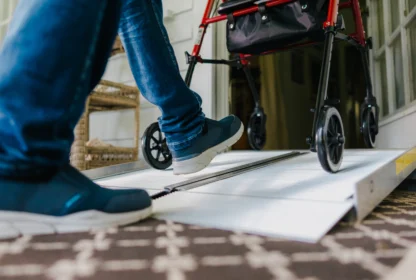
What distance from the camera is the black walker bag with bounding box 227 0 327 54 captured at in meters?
1.31

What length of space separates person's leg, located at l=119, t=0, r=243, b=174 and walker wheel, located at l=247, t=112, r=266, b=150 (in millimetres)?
905

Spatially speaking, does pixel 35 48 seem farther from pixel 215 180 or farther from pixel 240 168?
pixel 240 168

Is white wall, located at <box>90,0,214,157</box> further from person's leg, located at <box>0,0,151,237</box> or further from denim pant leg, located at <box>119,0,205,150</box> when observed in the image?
person's leg, located at <box>0,0,151,237</box>

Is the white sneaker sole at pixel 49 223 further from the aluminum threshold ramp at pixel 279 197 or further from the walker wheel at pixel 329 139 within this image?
the walker wheel at pixel 329 139

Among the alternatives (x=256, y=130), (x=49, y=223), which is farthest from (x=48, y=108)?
(x=256, y=130)

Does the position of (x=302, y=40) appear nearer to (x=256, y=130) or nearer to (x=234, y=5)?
(x=234, y=5)

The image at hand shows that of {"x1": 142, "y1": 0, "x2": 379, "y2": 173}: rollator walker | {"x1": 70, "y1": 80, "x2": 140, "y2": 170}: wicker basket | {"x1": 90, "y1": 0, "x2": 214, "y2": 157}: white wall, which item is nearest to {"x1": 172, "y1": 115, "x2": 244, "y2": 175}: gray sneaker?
{"x1": 142, "y1": 0, "x2": 379, "y2": 173}: rollator walker

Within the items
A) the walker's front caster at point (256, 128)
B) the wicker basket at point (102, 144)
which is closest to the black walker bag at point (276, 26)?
the walker's front caster at point (256, 128)

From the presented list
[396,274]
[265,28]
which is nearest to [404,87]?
[265,28]

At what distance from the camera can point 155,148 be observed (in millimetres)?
1394

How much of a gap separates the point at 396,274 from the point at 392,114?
6.59 ft

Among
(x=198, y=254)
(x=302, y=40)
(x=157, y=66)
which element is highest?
(x=302, y=40)

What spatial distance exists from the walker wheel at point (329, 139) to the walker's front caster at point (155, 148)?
0.65 metres

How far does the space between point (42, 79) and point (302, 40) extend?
4.07 feet
